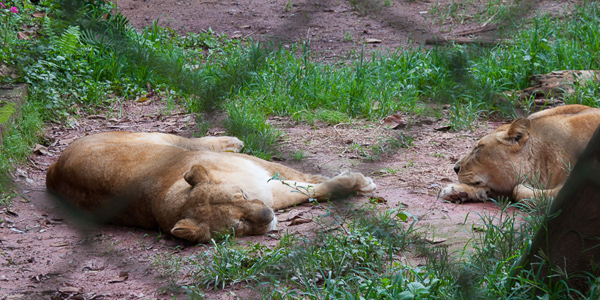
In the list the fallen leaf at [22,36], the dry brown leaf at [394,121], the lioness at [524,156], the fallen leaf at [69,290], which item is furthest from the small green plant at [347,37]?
the fallen leaf at [69,290]

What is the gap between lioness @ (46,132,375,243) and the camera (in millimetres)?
3758

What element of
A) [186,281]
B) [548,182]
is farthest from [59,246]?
[548,182]

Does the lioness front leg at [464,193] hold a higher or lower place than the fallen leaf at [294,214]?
higher

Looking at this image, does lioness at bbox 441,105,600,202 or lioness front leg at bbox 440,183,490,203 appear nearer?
lioness at bbox 441,105,600,202

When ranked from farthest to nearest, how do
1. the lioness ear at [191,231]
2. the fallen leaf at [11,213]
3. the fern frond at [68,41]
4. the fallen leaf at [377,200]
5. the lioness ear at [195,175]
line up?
the fern frond at [68,41], the fallen leaf at [11,213], the fallen leaf at [377,200], the lioness ear at [195,175], the lioness ear at [191,231]

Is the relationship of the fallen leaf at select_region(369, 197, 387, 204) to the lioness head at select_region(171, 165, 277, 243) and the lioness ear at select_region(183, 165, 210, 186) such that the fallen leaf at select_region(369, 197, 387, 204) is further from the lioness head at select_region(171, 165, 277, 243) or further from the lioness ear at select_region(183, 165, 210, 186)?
the lioness ear at select_region(183, 165, 210, 186)

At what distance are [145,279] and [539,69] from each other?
466 centimetres

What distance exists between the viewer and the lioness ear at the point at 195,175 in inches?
152

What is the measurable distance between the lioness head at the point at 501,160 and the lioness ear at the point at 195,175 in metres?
1.82

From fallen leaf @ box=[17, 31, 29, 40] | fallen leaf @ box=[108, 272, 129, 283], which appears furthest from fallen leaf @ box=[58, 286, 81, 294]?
fallen leaf @ box=[17, 31, 29, 40]

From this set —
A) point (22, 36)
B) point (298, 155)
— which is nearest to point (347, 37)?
point (298, 155)

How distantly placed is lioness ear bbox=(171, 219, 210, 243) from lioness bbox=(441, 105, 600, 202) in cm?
164

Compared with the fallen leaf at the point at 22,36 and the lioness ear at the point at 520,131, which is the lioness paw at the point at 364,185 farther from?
the fallen leaf at the point at 22,36

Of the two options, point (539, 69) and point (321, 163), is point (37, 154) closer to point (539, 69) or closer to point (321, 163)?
point (321, 163)
